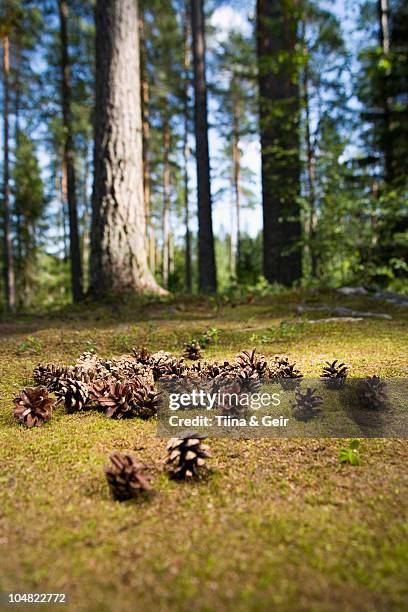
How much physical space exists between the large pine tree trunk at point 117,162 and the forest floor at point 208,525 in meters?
3.88

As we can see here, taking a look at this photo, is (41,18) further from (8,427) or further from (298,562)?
(298,562)

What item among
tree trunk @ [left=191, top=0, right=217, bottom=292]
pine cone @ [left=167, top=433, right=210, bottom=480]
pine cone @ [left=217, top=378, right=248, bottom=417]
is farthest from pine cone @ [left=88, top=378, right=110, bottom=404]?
tree trunk @ [left=191, top=0, right=217, bottom=292]

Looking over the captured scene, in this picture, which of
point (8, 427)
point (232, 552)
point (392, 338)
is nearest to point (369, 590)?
point (232, 552)

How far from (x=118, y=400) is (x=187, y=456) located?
76 cm

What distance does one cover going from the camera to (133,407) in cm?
202

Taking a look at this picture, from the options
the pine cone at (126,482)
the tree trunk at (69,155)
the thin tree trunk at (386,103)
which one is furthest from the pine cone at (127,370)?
the tree trunk at (69,155)

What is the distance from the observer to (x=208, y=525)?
1104mm

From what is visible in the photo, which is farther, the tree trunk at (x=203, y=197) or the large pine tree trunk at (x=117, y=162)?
the tree trunk at (x=203, y=197)

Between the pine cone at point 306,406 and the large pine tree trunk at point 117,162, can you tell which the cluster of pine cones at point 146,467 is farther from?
the large pine tree trunk at point 117,162

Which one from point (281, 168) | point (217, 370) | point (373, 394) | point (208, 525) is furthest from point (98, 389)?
point (281, 168)

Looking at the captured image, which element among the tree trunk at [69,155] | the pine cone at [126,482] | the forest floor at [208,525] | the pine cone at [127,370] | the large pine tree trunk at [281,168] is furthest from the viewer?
the tree trunk at [69,155]

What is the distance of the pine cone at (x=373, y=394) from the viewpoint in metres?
1.88

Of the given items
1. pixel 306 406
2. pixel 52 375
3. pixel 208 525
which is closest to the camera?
pixel 208 525

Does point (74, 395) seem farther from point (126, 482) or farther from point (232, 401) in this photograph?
point (126, 482)
